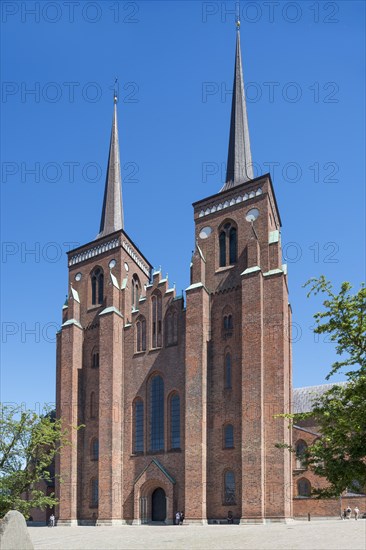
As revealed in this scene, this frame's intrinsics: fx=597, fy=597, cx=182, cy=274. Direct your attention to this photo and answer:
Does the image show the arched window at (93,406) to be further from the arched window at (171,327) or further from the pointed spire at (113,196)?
the pointed spire at (113,196)

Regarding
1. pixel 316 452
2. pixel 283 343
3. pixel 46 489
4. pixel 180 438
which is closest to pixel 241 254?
pixel 283 343

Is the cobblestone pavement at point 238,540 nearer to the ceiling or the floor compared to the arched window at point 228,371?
nearer to the floor

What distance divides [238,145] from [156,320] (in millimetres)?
15033

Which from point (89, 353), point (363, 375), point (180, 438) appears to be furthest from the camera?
point (89, 353)

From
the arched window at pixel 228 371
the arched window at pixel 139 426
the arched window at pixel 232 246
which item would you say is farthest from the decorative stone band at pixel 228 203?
the arched window at pixel 139 426

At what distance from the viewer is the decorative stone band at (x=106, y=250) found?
49219 mm

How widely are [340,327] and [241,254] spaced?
100 feet

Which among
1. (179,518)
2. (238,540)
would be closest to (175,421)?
(179,518)

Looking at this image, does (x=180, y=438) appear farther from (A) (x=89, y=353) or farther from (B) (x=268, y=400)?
(A) (x=89, y=353)

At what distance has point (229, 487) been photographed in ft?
122

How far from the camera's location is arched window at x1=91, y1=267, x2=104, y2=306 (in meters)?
48.9

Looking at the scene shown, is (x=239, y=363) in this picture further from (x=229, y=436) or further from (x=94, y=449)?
(x=94, y=449)

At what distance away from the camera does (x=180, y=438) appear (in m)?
40.1

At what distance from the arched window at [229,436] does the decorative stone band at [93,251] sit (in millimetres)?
18148
